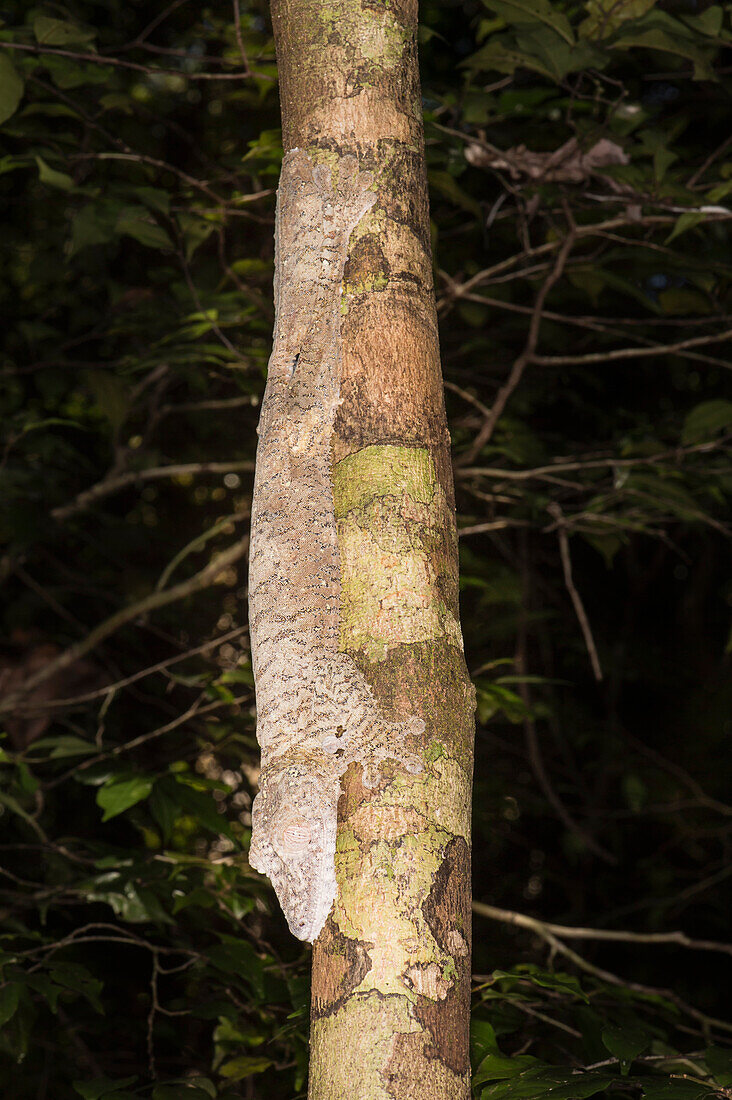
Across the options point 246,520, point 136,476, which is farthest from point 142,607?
point 246,520

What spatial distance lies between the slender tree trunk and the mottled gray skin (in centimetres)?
1

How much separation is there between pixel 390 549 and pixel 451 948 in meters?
0.34

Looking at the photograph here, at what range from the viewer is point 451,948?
72cm

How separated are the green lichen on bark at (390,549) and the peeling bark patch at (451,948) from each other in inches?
7.4

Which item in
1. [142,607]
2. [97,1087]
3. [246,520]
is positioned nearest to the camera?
[97,1087]

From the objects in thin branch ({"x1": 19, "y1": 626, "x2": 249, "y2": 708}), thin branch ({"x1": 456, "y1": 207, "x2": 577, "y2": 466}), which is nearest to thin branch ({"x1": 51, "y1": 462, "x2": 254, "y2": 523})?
thin branch ({"x1": 19, "y1": 626, "x2": 249, "y2": 708})

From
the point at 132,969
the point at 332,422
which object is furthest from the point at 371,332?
the point at 132,969

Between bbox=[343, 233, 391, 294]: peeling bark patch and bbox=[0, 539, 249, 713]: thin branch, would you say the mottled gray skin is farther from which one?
bbox=[0, 539, 249, 713]: thin branch

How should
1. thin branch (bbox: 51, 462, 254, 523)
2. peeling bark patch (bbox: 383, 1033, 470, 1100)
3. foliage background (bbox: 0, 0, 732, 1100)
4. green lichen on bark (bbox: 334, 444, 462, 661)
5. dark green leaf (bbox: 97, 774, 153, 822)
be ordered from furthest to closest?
thin branch (bbox: 51, 462, 254, 523)
foliage background (bbox: 0, 0, 732, 1100)
dark green leaf (bbox: 97, 774, 153, 822)
green lichen on bark (bbox: 334, 444, 462, 661)
peeling bark patch (bbox: 383, 1033, 470, 1100)

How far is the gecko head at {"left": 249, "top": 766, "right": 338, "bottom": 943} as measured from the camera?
0.72 metres

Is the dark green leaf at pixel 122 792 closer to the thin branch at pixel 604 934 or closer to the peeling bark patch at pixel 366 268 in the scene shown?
the thin branch at pixel 604 934

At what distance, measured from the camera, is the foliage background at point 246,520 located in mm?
1528

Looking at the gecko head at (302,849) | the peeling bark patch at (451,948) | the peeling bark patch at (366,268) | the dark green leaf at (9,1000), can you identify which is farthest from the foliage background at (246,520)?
the peeling bark patch at (366,268)

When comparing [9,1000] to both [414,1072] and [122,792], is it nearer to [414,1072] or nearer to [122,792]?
[122,792]
